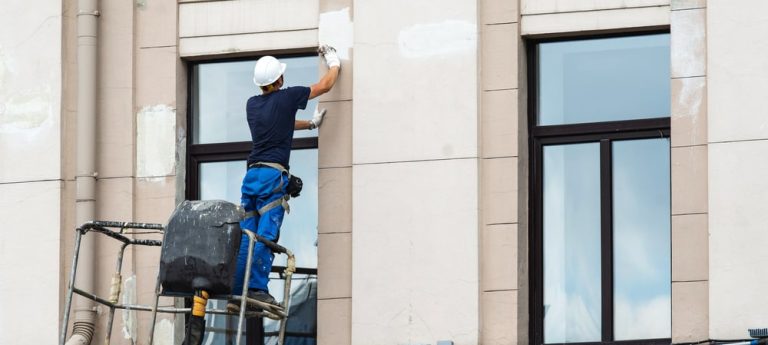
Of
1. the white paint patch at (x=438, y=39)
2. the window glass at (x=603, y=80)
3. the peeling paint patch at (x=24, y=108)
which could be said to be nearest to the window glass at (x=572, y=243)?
the window glass at (x=603, y=80)

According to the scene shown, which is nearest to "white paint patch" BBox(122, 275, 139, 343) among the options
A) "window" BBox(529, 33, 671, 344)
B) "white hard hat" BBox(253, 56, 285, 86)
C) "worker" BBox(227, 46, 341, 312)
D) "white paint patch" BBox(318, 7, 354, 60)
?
"worker" BBox(227, 46, 341, 312)

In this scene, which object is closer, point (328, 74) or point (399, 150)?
point (399, 150)

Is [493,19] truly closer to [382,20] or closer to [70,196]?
[382,20]

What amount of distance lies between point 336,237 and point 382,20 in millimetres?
1876

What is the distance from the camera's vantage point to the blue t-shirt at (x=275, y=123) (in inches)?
733

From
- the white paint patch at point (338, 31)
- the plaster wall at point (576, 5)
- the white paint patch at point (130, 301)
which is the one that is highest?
the plaster wall at point (576, 5)

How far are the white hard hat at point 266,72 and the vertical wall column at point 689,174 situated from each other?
3.27 m

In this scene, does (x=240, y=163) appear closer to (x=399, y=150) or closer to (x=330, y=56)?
(x=330, y=56)

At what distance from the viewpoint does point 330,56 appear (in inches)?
752

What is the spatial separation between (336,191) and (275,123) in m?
0.88
